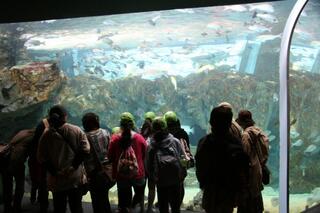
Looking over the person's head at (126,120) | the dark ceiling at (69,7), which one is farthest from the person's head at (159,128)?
the dark ceiling at (69,7)

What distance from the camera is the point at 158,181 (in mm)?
5613

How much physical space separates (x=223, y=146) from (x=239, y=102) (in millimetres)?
5378

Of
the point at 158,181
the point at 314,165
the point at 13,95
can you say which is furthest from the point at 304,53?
the point at 13,95

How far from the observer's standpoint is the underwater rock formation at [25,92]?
9.78m

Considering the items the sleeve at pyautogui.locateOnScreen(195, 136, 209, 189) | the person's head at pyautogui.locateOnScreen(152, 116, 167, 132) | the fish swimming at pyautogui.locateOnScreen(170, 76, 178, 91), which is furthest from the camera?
the fish swimming at pyautogui.locateOnScreen(170, 76, 178, 91)

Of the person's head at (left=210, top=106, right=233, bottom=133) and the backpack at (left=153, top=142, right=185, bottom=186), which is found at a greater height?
the person's head at (left=210, top=106, right=233, bottom=133)

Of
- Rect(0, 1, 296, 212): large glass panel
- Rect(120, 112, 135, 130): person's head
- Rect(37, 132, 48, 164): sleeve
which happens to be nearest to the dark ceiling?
Rect(120, 112, 135, 130): person's head

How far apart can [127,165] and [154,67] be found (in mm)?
4862

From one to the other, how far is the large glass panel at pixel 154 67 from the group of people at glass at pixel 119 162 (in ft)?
8.98

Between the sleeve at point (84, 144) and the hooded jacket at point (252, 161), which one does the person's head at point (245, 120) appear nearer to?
the hooded jacket at point (252, 161)

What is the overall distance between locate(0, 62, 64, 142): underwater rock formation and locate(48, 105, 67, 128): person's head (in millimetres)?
4980

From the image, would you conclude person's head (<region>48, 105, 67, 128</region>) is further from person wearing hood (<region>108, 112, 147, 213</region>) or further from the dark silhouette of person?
the dark silhouette of person

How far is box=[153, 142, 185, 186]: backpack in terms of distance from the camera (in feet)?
18.4

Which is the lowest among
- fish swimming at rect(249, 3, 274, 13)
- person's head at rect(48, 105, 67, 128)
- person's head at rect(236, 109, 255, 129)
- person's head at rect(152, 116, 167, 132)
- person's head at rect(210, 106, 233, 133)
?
person's head at rect(152, 116, 167, 132)
